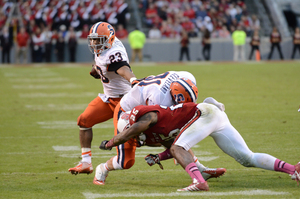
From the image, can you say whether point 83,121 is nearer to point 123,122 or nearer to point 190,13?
point 123,122

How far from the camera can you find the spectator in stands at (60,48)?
65.5 ft

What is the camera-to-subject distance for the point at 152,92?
4.27 meters

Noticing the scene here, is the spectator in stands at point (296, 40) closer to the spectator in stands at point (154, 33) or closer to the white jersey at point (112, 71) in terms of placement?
the spectator in stands at point (154, 33)

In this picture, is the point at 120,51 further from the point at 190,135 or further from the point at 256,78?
the point at 256,78

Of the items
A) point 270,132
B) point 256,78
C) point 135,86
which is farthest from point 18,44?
point 135,86

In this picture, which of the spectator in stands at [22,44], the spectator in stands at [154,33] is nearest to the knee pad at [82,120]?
the spectator in stands at [22,44]

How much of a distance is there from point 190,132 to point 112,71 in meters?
1.26

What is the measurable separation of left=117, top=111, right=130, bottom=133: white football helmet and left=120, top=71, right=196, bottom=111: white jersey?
12 cm

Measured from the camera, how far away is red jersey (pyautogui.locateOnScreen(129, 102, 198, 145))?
13.1 ft

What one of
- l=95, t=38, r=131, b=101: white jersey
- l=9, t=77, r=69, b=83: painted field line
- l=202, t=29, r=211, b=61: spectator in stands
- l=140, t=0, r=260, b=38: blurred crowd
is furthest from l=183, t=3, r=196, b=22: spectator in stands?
l=95, t=38, r=131, b=101: white jersey

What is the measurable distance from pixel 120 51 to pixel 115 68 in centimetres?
22

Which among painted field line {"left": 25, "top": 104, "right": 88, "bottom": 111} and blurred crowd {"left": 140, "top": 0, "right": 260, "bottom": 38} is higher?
blurred crowd {"left": 140, "top": 0, "right": 260, "bottom": 38}

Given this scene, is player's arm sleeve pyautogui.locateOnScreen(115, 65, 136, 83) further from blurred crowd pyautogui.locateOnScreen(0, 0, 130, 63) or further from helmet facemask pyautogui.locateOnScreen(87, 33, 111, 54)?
blurred crowd pyautogui.locateOnScreen(0, 0, 130, 63)

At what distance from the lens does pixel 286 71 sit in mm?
15758
